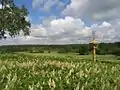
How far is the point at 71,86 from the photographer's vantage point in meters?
11.2

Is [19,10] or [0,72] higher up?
[19,10]

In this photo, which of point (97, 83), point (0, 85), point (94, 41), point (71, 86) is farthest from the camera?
point (94, 41)

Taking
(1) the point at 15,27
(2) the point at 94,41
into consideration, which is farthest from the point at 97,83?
(1) the point at 15,27

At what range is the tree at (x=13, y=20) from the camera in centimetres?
8806

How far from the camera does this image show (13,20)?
90.5m

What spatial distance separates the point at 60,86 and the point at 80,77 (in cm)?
320

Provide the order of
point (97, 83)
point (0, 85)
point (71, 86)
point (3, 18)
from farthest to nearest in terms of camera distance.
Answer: point (3, 18)
point (97, 83)
point (71, 86)
point (0, 85)

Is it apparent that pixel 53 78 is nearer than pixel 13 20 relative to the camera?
Yes

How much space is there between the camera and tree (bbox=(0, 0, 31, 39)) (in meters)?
88.1

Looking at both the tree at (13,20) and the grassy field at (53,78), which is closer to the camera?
the grassy field at (53,78)

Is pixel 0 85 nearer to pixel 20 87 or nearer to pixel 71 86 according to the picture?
pixel 20 87

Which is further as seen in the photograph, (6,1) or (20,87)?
(6,1)

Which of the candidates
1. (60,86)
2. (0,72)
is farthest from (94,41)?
(60,86)

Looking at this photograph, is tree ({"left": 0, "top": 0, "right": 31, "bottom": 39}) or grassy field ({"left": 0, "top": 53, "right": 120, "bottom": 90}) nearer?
grassy field ({"left": 0, "top": 53, "right": 120, "bottom": 90})
